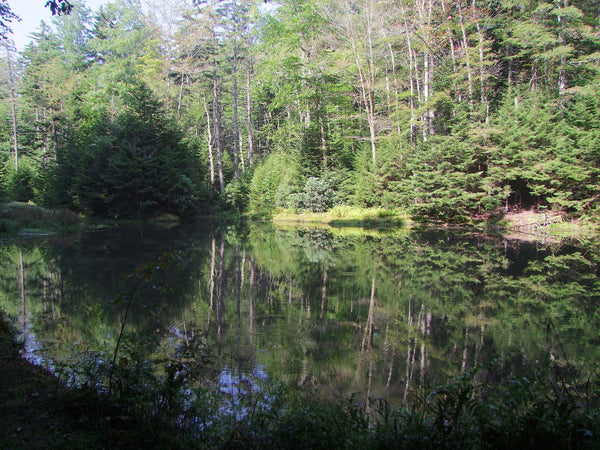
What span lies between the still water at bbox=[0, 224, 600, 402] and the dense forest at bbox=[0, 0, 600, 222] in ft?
28.4

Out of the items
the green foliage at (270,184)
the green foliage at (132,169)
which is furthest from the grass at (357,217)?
the green foliage at (132,169)

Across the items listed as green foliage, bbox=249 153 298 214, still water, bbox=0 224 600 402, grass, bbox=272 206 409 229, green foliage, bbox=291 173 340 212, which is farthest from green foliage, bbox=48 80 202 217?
still water, bbox=0 224 600 402

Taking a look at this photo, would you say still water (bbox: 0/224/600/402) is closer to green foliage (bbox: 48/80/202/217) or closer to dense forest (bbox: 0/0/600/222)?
dense forest (bbox: 0/0/600/222)

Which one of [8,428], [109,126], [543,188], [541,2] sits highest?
[541,2]

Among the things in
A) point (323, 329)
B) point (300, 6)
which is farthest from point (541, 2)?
point (323, 329)

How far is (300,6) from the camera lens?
102ft

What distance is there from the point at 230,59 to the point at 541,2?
27.2 metres

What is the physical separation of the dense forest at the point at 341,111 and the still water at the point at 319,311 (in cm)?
866

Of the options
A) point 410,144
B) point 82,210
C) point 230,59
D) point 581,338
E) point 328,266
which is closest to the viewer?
point 581,338

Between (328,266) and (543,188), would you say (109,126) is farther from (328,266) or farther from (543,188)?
(543,188)

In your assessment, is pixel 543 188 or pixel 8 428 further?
pixel 543 188

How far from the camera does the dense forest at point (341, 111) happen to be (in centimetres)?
2280

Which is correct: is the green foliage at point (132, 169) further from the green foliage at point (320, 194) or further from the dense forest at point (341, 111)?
the green foliage at point (320, 194)

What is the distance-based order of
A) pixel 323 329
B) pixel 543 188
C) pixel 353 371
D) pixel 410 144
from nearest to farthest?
1. pixel 353 371
2. pixel 323 329
3. pixel 543 188
4. pixel 410 144
